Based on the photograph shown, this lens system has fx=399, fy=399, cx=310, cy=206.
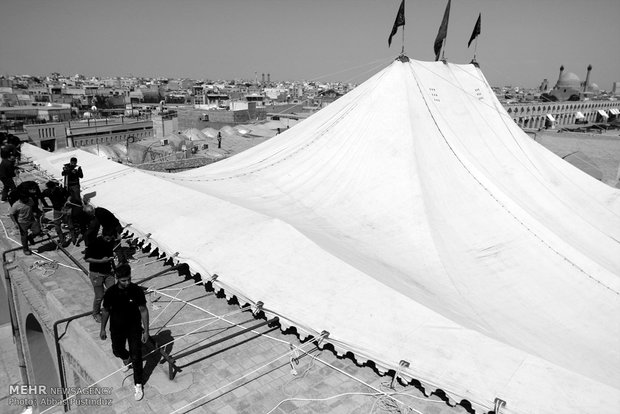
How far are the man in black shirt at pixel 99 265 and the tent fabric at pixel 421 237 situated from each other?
1100 mm

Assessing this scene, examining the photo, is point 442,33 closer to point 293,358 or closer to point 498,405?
point 293,358

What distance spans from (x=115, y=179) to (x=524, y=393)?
943 centimetres

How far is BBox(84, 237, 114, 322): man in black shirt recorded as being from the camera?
17.6 feet

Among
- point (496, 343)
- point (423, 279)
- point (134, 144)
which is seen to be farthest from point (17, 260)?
point (134, 144)

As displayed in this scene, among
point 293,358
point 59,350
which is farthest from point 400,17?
point 59,350

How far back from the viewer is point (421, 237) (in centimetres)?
656

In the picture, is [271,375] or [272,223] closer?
[271,375]

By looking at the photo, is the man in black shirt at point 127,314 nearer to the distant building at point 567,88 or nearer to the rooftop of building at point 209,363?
the rooftop of building at point 209,363

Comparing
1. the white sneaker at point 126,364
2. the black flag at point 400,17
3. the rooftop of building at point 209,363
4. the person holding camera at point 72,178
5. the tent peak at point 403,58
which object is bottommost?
the rooftop of building at point 209,363

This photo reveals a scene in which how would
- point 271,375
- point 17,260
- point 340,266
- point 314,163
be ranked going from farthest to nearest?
point 314,163, point 17,260, point 340,266, point 271,375

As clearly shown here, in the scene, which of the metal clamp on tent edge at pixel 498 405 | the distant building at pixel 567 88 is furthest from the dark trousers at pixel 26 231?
the distant building at pixel 567 88

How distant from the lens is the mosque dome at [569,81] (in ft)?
263

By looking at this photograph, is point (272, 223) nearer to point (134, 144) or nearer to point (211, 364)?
point (211, 364)

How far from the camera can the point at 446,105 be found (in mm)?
9922
